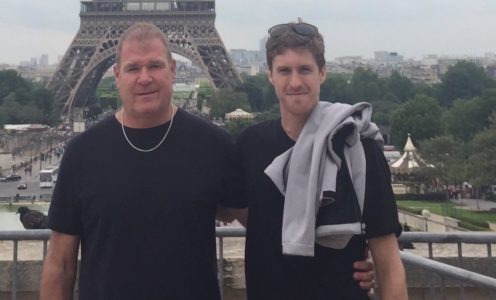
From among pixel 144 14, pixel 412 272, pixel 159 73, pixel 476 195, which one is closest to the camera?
pixel 159 73

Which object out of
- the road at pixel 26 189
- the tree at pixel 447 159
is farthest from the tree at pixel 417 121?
the road at pixel 26 189

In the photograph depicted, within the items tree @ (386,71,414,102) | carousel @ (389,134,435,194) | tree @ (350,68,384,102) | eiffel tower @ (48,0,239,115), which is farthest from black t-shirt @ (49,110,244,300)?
tree @ (386,71,414,102)

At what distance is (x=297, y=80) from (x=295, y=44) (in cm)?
12

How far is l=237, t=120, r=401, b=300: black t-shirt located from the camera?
2.54 metres

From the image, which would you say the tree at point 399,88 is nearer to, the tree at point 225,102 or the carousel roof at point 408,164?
the tree at point 225,102

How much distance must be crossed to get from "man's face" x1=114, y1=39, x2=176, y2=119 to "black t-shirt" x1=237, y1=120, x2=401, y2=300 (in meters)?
0.32

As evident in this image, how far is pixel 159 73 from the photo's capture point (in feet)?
8.97

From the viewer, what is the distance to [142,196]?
272 centimetres

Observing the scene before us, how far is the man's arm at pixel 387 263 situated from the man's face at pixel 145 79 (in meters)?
0.87

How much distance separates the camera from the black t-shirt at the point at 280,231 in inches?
→ 100

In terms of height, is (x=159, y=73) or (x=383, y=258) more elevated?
(x=159, y=73)

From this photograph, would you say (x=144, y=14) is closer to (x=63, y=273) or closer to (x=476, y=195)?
(x=476, y=195)

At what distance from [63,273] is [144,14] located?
47269mm

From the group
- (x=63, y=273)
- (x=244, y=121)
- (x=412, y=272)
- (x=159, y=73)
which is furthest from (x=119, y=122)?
(x=244, y=121)
